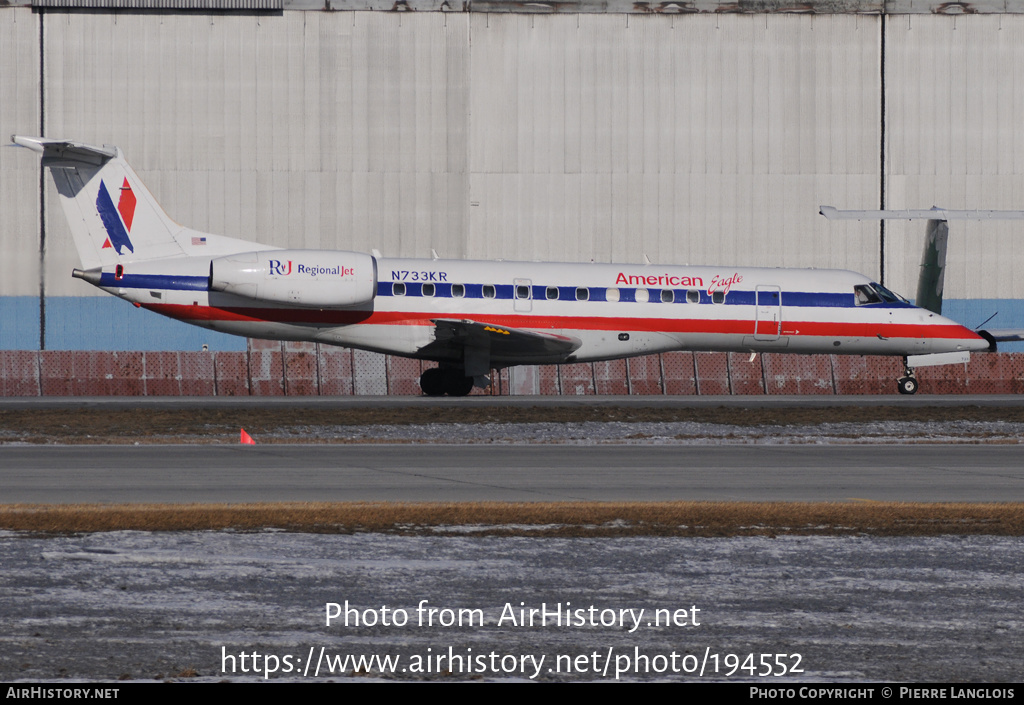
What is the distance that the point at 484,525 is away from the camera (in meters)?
11.9

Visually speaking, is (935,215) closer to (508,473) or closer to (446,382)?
(446,382)

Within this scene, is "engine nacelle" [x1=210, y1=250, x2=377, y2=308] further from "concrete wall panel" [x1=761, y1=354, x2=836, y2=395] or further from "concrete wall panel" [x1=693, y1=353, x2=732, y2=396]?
"concrete wall panel" [x1=761, y1=354, x2=836, y2=395]

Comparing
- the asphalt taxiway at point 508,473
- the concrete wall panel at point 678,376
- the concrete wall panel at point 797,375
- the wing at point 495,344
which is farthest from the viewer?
the concrete wall panel at point 797,375

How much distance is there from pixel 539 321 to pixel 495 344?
119 centimetres

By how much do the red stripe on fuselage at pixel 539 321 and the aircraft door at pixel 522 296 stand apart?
205mm

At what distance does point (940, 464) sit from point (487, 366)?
43.2 ft

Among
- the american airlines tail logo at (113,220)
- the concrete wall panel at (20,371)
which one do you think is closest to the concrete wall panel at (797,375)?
the american airlines tail logo at (113,220)

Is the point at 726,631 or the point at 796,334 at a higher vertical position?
the point at 796,334

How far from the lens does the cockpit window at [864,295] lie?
97.9ft

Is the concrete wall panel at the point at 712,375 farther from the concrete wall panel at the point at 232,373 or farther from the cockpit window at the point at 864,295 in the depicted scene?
the concrete wall panel at the point at 232,373

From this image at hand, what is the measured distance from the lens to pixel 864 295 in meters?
29.9

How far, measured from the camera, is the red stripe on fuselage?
2758 centimetres
